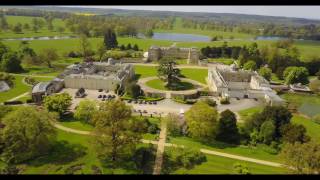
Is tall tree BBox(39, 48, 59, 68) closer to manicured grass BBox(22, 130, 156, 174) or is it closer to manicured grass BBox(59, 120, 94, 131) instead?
manicured grass BBox(59, 120, 94, 131)

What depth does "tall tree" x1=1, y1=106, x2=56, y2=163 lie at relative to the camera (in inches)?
903

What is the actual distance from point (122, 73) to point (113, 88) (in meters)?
4.05

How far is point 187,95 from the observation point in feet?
128

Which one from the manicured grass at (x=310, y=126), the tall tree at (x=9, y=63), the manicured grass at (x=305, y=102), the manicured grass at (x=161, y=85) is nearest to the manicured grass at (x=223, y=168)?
the manicured grass at (x=310, y=126)

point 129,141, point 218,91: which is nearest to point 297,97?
point 218,91

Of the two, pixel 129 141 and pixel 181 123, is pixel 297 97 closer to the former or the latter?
pixel 181 123

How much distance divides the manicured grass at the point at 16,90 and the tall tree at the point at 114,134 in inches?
694

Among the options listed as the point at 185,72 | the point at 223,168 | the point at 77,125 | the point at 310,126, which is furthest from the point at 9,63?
the point at 310,126

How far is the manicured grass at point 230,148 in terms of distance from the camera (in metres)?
25.2

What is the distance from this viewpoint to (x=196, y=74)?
50.9 m

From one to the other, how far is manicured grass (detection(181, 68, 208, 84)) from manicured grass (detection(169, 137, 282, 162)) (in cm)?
2014

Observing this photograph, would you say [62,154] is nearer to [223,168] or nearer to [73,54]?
[223,168]

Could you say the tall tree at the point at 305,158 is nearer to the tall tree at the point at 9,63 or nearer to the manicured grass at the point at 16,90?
the manicured grass at the point at 16,90
